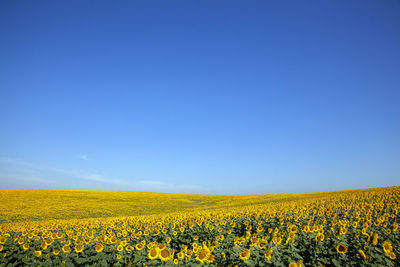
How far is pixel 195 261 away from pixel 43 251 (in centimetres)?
494

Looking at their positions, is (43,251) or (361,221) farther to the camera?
(361,221)

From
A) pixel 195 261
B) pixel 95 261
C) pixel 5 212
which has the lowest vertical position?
pixel 5 212

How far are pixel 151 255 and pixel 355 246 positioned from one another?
4863mm

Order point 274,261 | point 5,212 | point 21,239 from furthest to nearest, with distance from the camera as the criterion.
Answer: point 5,212
point 21,239
point 274,261

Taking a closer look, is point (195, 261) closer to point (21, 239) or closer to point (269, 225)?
point (269, 225)

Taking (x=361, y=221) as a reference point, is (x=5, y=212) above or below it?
below

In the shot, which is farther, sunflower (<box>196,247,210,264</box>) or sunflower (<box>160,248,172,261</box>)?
sunflower (<box>160,248,172,261</box>)

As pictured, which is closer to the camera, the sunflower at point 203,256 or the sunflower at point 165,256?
the sunflower at point 203,256

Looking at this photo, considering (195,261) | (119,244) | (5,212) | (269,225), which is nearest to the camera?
(195,261)

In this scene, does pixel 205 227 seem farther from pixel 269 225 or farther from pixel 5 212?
pixel 5 212

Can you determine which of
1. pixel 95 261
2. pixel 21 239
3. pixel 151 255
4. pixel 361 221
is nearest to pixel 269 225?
pixel 361 221

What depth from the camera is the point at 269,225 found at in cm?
802

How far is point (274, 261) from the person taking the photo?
13.2 feet

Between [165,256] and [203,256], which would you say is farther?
[165,256]
